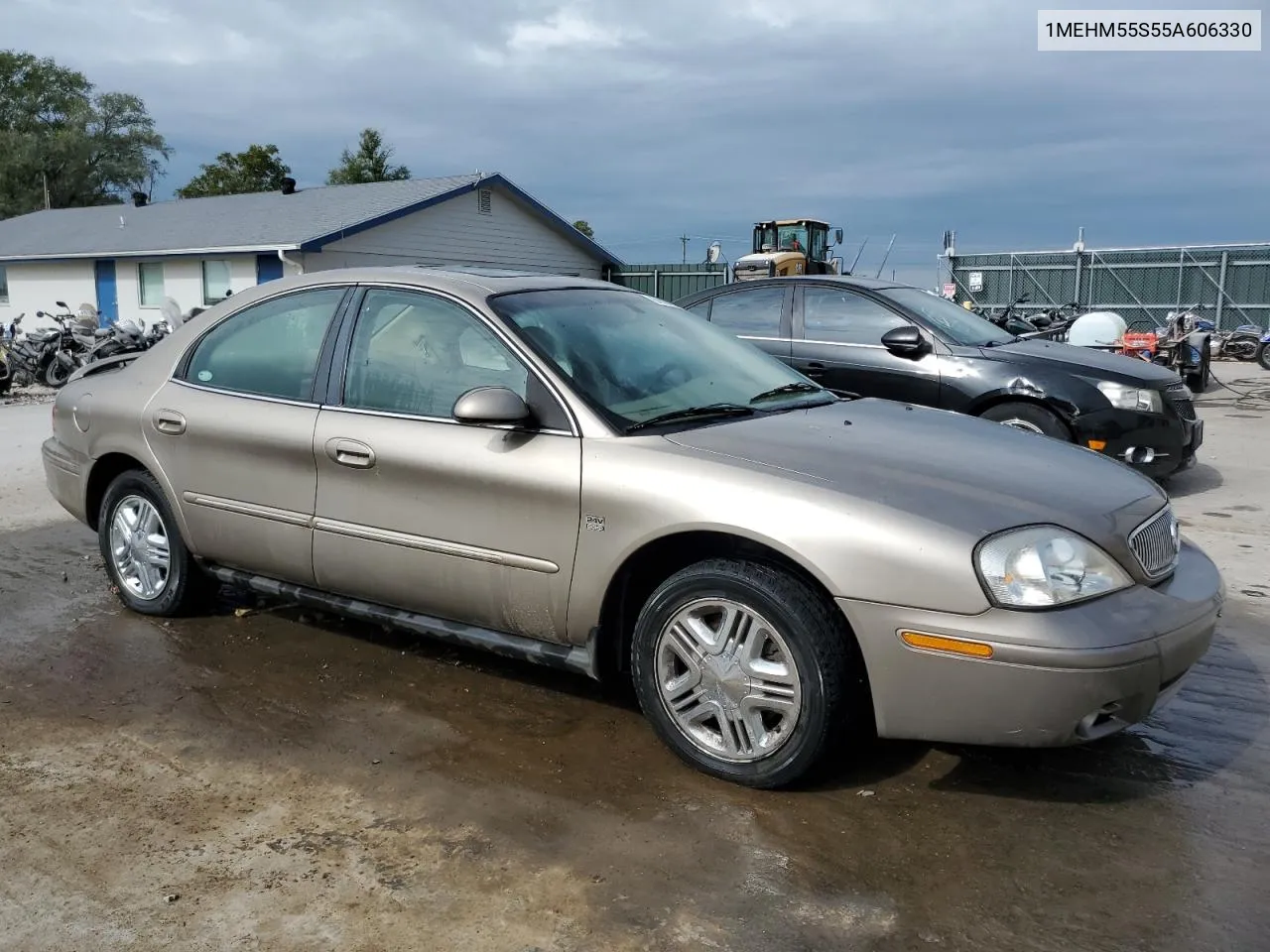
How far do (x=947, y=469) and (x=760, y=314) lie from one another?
5.05 metres

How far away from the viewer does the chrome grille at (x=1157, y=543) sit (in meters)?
3.25

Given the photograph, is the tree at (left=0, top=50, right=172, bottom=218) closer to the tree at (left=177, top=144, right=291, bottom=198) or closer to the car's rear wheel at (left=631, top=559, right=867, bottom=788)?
the tree at (left=177, top=144, right=291, bottom=198)

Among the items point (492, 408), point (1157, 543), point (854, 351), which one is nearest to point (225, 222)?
point (854, 351)

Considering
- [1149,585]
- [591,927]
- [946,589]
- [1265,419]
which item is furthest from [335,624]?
[1265,419]

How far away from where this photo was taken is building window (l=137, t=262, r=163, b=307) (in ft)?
86.5

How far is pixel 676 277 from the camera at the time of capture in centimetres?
3058

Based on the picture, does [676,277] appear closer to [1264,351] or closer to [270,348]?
[1264,351]

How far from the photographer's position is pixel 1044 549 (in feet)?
9.78

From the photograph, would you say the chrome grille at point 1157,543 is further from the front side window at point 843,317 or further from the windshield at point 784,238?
the windshield at point 784,238

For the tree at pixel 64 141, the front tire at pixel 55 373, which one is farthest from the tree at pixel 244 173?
the front tire at pixel 55 373

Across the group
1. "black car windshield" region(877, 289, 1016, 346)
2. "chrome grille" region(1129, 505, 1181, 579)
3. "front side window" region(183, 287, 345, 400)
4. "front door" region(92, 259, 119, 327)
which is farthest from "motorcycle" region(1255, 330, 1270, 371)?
"front door" region(92, 259, 119, 327)

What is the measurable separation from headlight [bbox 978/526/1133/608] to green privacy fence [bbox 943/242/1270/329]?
24.3 meters

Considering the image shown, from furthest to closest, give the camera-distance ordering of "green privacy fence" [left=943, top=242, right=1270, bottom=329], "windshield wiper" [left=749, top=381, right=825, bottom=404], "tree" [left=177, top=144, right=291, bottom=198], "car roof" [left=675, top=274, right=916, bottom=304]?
"tree" [left=177, top=144, right=291, bottom=198] → "green privacy fence" [left=943, top=242, right=1270, bottom=329] → "car roof" [left=675, top=274, right=916, bottom=304] → "windshield wiper" [left=749, top=381, right=825, bottom=404]

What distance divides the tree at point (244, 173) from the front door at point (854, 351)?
45714mm
